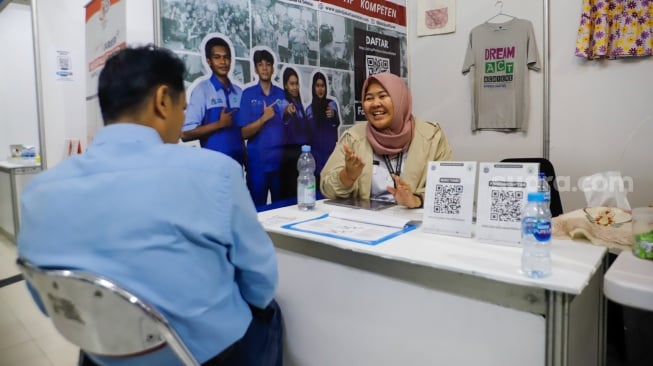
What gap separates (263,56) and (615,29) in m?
2.18

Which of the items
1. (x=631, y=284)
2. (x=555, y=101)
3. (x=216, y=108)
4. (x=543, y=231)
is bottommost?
(x=631, y=284)

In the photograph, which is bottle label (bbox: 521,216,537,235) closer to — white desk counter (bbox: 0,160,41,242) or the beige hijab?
the beige hijab

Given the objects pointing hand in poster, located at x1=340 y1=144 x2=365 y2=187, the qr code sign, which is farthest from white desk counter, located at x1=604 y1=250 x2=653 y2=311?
the qr code sign

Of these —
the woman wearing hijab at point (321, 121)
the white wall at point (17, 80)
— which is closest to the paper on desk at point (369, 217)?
the woman wearing hijab at point (321, 121)

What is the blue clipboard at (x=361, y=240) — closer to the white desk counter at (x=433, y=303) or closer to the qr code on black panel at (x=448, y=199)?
the white desk counter at (x=433, y=303)

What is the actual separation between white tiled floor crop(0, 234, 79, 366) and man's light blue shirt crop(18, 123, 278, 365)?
4.18 feet

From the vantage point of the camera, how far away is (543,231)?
3.22 ft

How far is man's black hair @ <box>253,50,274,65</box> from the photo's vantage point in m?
2.27

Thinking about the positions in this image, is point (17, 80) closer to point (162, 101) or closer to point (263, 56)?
point (263, 56)

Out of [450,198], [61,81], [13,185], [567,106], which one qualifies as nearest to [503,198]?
[450,198]

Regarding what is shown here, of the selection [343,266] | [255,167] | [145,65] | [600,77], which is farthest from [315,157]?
[600,77]

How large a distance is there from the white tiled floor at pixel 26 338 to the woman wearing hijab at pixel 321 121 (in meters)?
1.64

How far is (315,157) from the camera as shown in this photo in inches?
105

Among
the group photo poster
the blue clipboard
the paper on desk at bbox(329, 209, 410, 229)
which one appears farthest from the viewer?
the group photo poster
